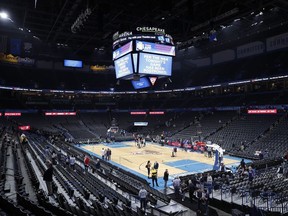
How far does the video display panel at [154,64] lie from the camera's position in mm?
24031

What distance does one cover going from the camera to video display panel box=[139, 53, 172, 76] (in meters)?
24.0

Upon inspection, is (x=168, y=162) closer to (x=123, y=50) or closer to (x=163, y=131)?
(x=123, y=50)

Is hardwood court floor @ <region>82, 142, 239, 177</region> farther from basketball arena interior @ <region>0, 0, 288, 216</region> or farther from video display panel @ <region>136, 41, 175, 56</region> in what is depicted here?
video display panel @ <region>136, 41, 175, 56</region>

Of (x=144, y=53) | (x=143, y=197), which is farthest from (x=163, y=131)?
Answer: (x=143, y=197)

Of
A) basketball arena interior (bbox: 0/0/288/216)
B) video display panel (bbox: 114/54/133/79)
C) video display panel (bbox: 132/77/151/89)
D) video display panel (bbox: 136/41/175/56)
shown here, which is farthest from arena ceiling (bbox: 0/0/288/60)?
video display panel (bbox: 132/77/151/89)

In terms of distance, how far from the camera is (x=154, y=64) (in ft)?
81.7

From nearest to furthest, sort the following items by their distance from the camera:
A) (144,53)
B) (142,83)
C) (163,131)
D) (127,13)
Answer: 1. (144,53)
2. (142,83)
3. (127,13)
4. (163,131)

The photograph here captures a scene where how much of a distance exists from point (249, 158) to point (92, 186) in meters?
21.0

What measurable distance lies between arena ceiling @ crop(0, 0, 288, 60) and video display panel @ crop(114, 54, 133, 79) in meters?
3.72

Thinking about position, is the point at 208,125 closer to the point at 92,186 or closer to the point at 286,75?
the point at 286,75

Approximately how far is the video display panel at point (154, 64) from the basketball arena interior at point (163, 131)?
4.0 inches

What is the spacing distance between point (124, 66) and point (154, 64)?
325 cm

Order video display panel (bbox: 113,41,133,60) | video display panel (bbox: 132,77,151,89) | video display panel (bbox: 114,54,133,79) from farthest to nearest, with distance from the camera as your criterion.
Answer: video display panel (bbox: 132,77,151,89), video display panel (bbox: 114,54,133,79), video display panel (bbox: 113,41,133,60)

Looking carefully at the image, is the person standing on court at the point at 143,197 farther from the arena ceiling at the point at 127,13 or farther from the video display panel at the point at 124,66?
the arena ceiling at the point at 127,13
